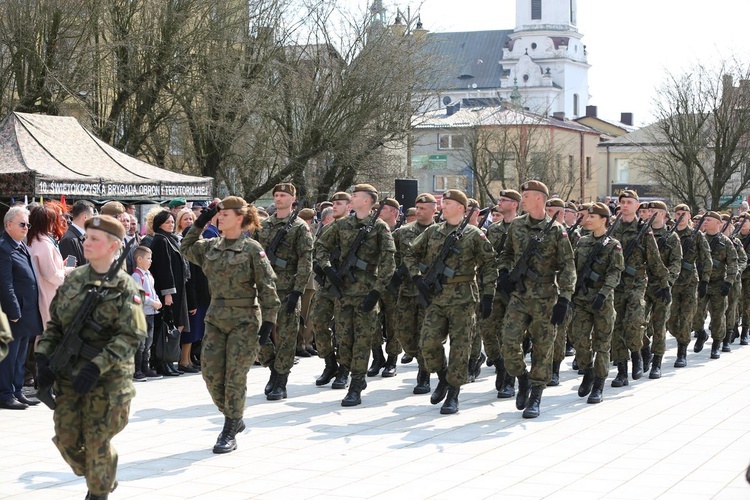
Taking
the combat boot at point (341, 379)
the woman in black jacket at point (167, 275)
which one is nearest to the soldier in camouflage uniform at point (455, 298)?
the combat boot at point (341, 379)

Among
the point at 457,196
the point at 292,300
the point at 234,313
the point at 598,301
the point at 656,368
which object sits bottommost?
the point at 656,368

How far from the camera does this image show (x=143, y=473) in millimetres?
8203

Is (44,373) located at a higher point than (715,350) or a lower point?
higher

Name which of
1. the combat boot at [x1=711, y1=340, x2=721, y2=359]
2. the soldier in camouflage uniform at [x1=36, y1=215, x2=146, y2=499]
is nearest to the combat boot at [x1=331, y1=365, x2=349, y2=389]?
the soldier in camouflage uniform at [x1=36, y1=215, x2=146, y2=499]

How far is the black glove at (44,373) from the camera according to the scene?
6.67 metres

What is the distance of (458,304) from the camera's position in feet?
35.5

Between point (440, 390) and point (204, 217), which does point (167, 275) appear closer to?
point (440, 390)

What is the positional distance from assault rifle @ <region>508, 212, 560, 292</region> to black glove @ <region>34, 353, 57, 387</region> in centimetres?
527

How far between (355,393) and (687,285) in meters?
6.06

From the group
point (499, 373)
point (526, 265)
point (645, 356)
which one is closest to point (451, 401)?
point (526, 265)

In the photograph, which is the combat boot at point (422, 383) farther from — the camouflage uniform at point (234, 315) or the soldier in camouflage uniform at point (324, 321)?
the camouflage uniform at point (234, 315)

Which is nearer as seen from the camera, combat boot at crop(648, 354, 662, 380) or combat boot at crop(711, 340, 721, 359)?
combat boot at crop(648, 354, 662, 380)

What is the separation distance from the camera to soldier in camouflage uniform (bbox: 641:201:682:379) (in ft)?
45.1

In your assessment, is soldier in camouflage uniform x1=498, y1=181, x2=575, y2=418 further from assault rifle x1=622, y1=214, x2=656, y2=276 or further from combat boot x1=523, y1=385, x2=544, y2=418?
assault rifle x1=622, y1=214, x2=656, y2=276
